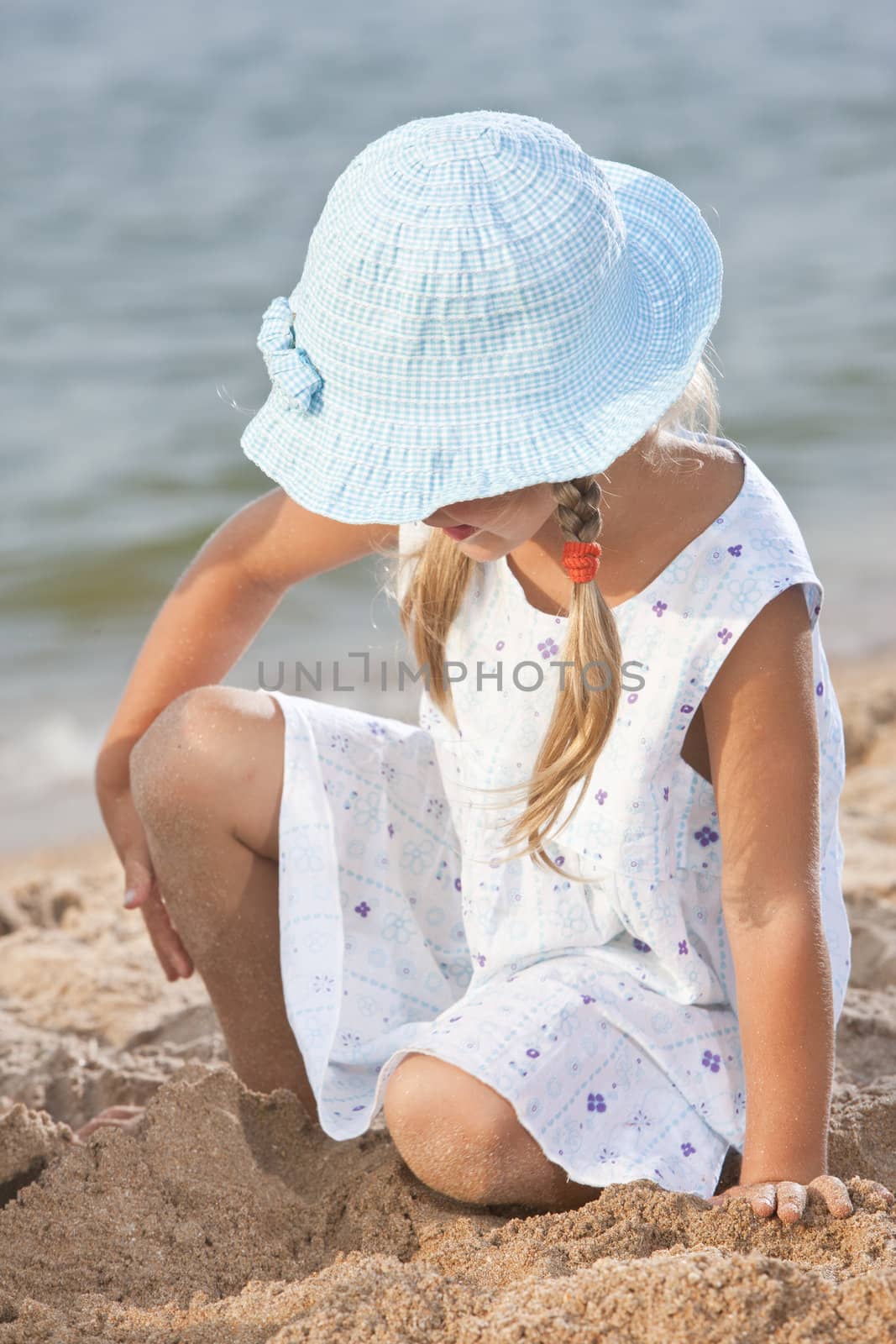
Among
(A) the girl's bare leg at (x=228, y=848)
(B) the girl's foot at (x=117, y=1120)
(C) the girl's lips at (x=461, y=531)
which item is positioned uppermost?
(C) the girl's lips at (x=461, y=531)

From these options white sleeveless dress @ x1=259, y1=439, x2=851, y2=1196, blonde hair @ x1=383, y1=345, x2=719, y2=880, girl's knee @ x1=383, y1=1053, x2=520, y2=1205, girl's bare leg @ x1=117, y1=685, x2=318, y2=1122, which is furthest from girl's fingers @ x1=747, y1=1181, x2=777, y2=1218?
girl's bare leg @ x1=117, y1=685, x2=318, y2=1122

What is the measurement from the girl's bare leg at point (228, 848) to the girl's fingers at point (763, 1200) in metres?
0.57

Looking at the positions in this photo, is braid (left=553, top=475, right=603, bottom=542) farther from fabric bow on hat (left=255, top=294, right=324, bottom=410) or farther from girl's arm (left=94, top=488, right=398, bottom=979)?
girl's arm (left=94, top=488, right=398, bottom=979)

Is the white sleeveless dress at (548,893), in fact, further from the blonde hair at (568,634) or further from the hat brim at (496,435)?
the hat brim at (496,435)

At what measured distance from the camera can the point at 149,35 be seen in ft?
26.6

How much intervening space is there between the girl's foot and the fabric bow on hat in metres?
0.85

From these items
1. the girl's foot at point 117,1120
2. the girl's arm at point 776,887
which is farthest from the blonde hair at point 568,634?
the girl's foot at point 117,1120

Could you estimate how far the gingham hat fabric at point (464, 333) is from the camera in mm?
1224

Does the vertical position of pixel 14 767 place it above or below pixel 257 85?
below

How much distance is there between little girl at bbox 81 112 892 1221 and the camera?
1.25 meters

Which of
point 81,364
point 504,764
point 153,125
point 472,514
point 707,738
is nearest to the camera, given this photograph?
point 472,514

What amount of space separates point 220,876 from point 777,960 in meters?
0.65

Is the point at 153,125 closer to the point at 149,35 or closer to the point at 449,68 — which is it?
the point at 149,35

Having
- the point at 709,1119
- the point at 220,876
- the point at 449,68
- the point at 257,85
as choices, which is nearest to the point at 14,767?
the point at 220,876
